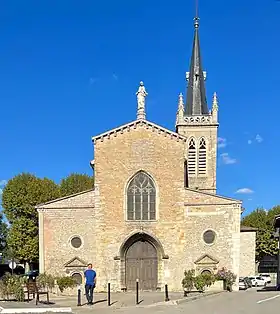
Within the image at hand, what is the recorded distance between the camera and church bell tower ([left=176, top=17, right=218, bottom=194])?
4931 cm

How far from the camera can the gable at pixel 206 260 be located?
31641 millimetres

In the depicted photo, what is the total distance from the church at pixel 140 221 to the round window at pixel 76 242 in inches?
2.6

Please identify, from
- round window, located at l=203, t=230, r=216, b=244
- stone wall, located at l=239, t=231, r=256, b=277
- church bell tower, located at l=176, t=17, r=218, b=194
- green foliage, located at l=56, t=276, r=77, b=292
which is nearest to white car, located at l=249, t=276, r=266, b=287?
stone wall, located at l=239, t=231, r=256, b=277

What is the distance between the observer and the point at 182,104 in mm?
51781

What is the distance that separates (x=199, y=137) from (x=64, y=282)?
25.4 metres

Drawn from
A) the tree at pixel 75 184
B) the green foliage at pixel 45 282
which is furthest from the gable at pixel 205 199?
the tree at pixel 75 184

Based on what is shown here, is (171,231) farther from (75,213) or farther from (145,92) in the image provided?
(145,92)

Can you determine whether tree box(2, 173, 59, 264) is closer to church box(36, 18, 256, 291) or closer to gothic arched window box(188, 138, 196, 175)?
gothic arched window box(188, 138, 196, 175)

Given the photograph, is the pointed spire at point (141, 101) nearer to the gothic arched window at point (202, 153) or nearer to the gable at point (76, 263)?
the gable at point (76, 263)

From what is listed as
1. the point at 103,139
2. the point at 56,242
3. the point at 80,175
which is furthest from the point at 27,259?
the point at 103,139

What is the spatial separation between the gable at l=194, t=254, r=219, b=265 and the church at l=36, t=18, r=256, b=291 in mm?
65

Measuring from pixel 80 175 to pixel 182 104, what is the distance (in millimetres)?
13320

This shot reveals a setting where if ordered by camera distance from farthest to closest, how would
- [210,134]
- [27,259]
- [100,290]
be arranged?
[210,134]
[27,259]
[100,290]

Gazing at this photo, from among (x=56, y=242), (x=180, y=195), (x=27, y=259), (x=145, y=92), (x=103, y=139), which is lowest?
(x=27, y=259)
